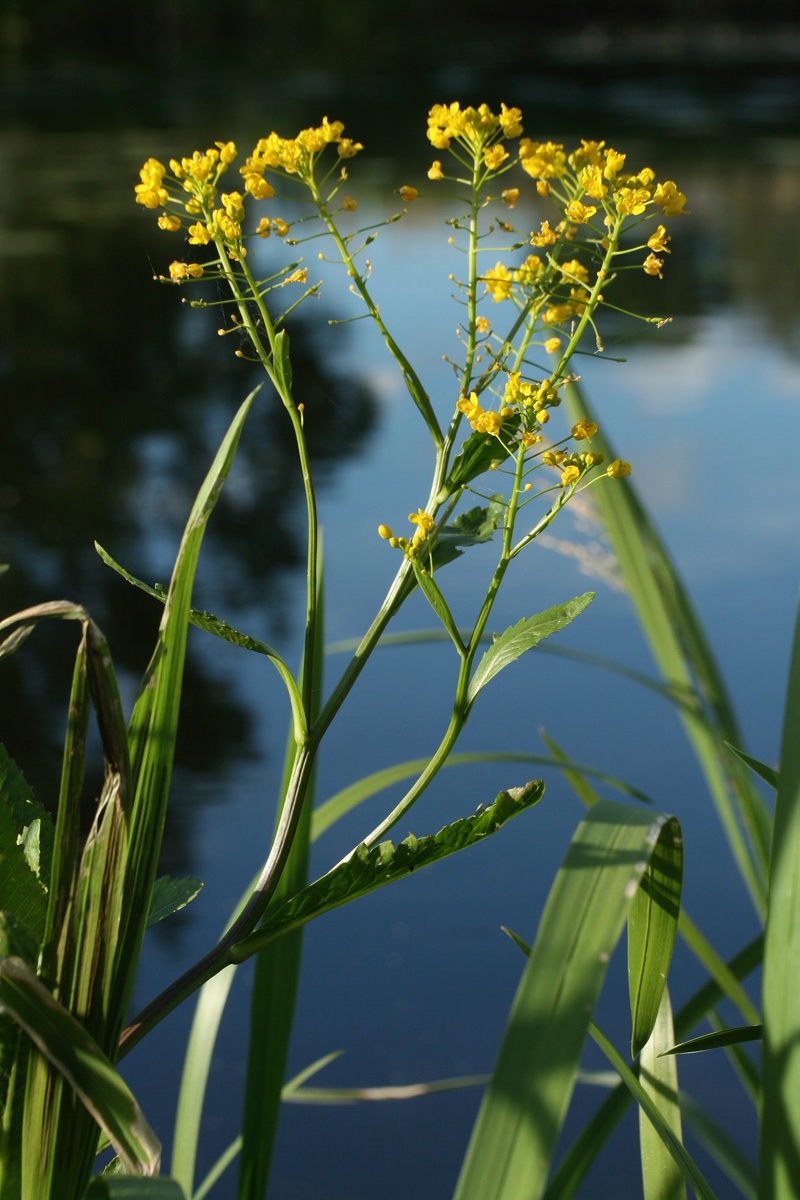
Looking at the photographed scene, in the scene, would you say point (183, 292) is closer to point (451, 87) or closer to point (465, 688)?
point (465, 688)

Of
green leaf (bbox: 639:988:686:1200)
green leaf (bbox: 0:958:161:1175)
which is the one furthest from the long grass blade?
green leaf (bbox: 0:958:161:1175)

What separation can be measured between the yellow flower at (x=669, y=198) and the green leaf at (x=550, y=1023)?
140mm

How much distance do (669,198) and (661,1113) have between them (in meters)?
0.22

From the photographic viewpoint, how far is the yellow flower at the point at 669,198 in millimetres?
291

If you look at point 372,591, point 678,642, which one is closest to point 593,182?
point 678,642

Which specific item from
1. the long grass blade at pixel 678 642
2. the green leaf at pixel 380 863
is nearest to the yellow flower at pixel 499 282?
the green leaf at pixel 380 863

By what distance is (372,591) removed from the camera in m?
1.46

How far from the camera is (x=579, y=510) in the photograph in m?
0.59

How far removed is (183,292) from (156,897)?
2.40m

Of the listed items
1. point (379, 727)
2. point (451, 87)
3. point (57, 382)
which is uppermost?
point (451, 87)

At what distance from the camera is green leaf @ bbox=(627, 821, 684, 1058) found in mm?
287

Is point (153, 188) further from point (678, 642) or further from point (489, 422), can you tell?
point (678, 642)

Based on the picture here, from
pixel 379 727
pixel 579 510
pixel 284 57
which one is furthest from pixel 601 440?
pixel 284 57

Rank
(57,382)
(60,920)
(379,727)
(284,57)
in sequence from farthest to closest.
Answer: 1. (284,57)
2. (57,382)
3. (379,727)
4. (60,920)
